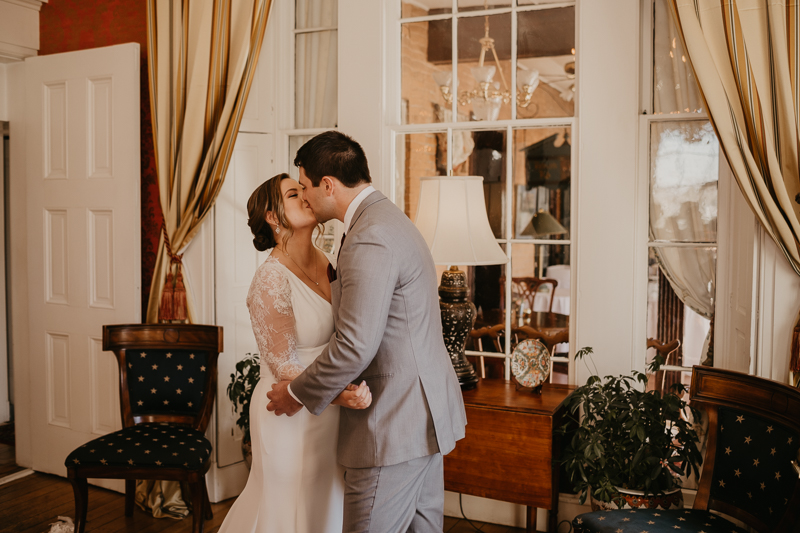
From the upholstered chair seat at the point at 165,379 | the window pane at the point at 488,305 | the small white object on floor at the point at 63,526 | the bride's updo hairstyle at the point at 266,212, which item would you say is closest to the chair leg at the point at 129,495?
the upholstered chair seat at the point at 165,379

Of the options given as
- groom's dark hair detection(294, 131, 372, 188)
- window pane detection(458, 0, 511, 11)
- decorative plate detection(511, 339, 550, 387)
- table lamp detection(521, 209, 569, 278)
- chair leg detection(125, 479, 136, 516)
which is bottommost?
chair leg detection(125, 479, 136, 516)

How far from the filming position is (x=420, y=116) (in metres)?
3.44

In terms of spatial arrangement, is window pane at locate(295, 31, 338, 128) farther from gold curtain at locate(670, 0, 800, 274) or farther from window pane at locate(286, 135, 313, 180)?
gold curtain at locate(670, 0, 800, 274)

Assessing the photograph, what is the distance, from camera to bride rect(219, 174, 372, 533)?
6.93ft

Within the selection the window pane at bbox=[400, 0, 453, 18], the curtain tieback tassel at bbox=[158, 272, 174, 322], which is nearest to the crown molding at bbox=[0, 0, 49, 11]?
the curtain tieback tassel at bbox=[158, 272, 174, 322]

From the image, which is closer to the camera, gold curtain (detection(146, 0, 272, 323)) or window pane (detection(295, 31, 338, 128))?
gold curtain (detection(146, 0, 272, 323))

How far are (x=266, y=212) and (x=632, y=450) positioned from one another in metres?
1.75

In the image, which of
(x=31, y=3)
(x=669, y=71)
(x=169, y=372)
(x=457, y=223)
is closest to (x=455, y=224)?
(x=457, y=223)

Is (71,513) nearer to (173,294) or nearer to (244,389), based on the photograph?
(244,389)

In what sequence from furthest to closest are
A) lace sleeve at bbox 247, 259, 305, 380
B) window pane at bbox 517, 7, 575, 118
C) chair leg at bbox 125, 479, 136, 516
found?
chair leg at bbox 125, 479, 136, 516
window pane at bbox 517, 7, 575, 118
lace sleeve at bbox 247, 259, 305, 380

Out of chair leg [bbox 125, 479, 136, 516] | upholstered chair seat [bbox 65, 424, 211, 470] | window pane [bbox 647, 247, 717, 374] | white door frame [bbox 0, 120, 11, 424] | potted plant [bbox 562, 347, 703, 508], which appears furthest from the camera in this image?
white door frame [bbox 0, 120, 11, 424]

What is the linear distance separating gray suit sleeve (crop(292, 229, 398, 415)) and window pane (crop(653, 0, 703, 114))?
1.84m

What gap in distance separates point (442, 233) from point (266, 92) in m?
1.53

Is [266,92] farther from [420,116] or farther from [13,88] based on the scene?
[13,88]
